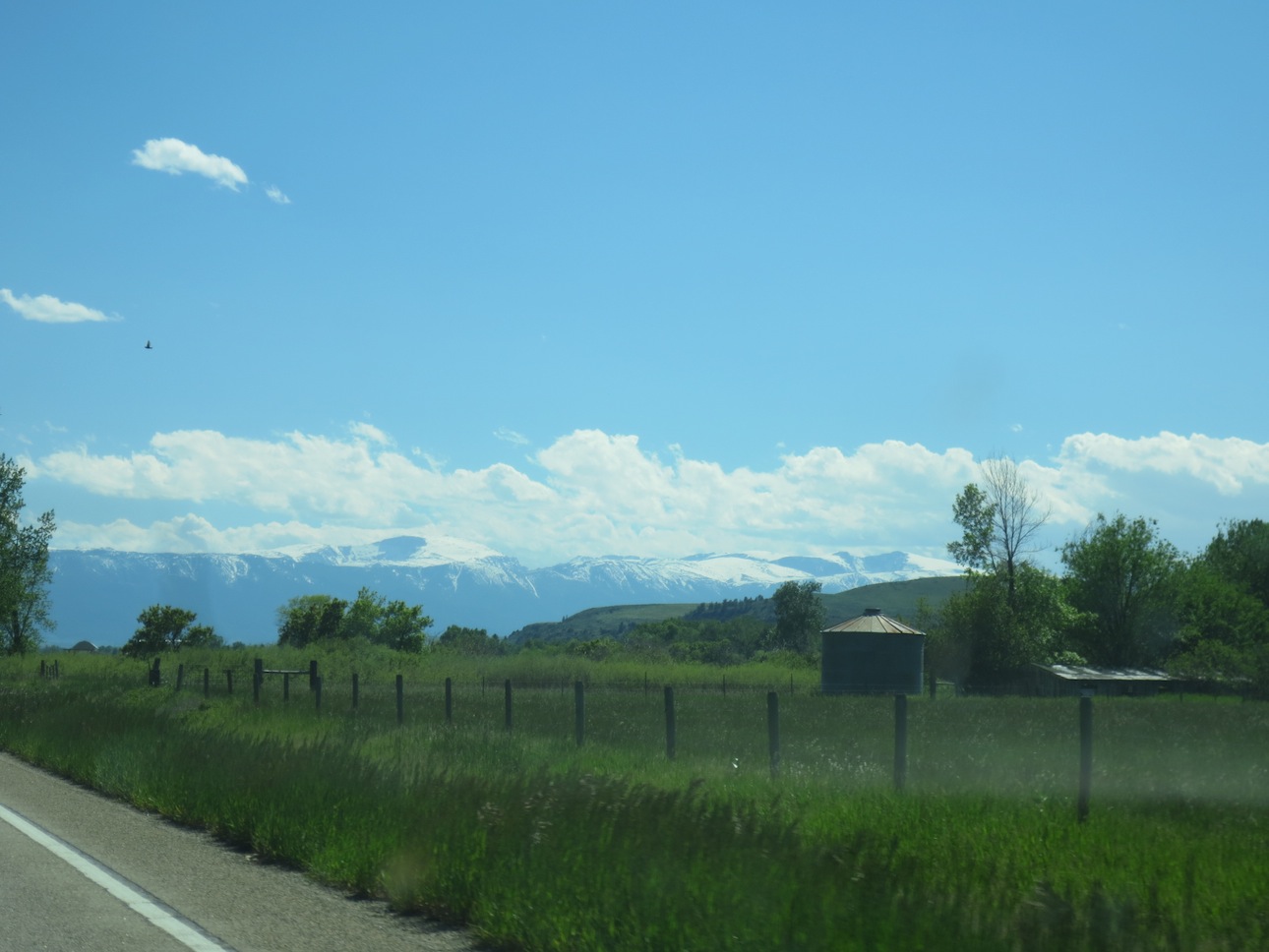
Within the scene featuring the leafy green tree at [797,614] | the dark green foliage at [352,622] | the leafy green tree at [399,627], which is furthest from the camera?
the leafy green tree at [797,614]

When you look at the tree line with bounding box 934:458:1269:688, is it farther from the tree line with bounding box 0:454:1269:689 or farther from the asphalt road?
the asphalt road

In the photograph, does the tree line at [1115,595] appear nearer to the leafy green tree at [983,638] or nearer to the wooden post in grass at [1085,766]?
the leafy green tree at [983,638]

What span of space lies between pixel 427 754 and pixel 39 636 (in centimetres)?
10367

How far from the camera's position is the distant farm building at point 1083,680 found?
71750 millimetres

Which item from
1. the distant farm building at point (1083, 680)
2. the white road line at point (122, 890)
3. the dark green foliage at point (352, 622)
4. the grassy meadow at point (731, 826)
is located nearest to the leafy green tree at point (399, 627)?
the dark green foliage at point (352, 622)

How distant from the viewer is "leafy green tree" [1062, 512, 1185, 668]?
88.4m

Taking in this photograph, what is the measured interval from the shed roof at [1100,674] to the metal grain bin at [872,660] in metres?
9.75

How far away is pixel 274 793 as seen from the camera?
39.7 ft

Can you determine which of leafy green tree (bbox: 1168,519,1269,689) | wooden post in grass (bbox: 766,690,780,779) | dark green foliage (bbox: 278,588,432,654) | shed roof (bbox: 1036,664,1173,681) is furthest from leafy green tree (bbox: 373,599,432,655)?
wooden post in grass (bbox: 766,690,780,779)

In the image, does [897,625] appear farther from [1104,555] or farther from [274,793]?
[274,793]

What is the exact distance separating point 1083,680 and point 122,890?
69.5m

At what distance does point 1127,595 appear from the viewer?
89.4 metres

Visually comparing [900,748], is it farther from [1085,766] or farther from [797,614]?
[797,614]

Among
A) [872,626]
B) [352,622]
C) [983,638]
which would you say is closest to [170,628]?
[352,622]
